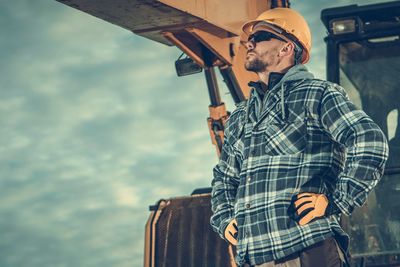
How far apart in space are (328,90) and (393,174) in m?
2.29

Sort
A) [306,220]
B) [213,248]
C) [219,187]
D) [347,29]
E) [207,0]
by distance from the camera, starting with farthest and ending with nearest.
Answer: [213,248]
[347,29]
[207,0]
[219,187]
[306,220]

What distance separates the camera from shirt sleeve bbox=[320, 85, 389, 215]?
148 inches

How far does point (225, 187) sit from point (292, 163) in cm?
48

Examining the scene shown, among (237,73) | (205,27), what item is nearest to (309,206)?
(205,27)

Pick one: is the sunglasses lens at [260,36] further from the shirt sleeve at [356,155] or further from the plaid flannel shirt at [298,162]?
the shirt sleeve at [356,155]

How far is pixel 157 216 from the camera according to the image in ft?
24.4

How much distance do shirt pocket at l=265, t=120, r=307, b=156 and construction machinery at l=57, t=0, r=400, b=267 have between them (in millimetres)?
1523

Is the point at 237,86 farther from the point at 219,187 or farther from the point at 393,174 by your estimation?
the point at 219,187

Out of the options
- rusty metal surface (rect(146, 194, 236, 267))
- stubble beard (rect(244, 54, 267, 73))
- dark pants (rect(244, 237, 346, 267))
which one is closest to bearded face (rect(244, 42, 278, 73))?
stubble beard (rect(244, 54, 267, 73))

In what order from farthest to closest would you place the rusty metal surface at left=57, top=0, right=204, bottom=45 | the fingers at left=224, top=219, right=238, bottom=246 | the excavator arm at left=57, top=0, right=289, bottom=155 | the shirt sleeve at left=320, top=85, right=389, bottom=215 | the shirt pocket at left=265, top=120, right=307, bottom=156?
the excavator arm at left=57, top=0, right=289, bottom=155
the rusty metal surface at left=57, top=0, right=204, bottom=45
the fingers at left=224, top=219, right=238, bottom=246
the shirt pocket at left=265, top=120, right=307, bottom=156
the shirt sleeve at left=320, top=85, right=389, bottom=215

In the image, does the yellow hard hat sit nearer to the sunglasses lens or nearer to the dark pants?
the sunglasses lens

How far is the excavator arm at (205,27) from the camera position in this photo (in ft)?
17.3

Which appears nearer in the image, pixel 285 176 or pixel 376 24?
pixel 285 176

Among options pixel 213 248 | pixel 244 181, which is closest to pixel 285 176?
pixel 244 181
